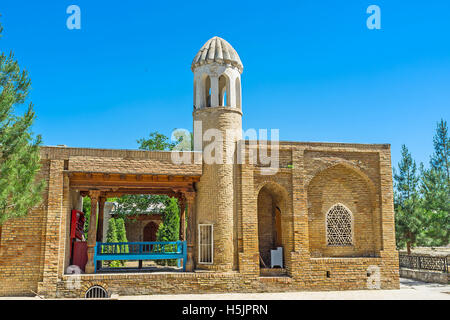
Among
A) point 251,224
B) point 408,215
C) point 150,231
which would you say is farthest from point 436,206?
point 150,231

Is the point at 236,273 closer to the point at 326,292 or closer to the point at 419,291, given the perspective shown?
the point at 326,292

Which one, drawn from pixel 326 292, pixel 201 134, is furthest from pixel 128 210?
pixel 326 292

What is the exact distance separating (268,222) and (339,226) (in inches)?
112

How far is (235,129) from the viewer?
15.9 metres

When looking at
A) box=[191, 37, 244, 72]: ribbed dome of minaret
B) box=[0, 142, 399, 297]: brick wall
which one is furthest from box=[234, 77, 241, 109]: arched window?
box=[0, 142, 399, 297]: brick wall

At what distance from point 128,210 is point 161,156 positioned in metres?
15.4

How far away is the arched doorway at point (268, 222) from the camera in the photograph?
659 inches

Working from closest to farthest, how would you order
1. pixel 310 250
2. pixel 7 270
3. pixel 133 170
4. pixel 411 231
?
pixel 7 270
pixel 133 170
pixel 310 250
pixel 411 231

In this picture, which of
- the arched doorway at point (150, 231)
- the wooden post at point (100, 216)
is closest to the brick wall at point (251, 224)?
the wooden post at point (100, 216)

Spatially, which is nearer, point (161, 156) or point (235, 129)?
point (161, 156)

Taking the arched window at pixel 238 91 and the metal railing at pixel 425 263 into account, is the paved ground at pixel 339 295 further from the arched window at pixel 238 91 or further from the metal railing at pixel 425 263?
the arched window at pixel 238 91

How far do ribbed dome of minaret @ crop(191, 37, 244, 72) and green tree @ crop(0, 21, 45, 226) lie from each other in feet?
22.0

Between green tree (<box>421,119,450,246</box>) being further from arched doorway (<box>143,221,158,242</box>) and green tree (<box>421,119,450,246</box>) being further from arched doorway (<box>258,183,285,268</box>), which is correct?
arched doorway (<box>143,221,158,242</box>)

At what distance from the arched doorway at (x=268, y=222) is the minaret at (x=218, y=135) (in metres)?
2.11
